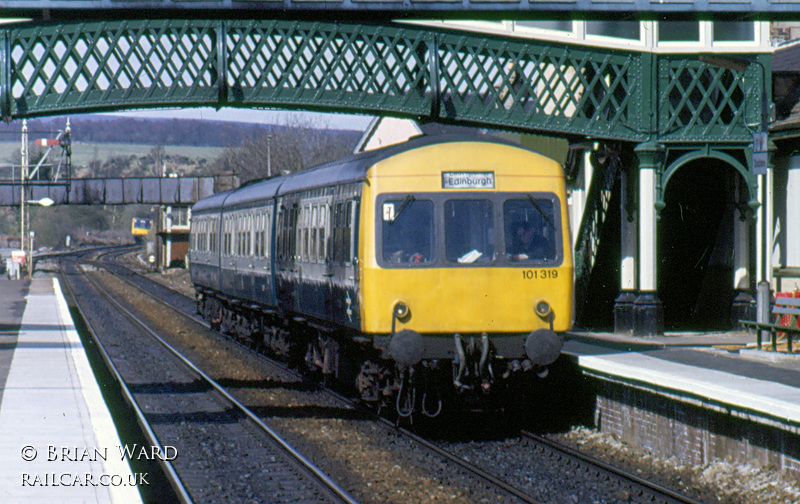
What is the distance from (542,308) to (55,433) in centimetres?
500

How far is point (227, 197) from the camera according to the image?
2223 centimetres

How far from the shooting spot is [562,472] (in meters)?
9.70

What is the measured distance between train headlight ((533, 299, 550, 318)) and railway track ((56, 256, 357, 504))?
2.93 m

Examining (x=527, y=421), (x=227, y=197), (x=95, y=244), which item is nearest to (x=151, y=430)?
(x=527, y=421)

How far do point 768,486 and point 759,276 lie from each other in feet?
27.7

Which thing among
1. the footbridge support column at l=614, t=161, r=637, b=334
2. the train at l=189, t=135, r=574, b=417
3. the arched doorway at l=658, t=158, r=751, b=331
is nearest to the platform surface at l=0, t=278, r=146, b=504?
the train at l=189, t=135, r=574, b=417

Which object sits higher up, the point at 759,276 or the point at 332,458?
the point at 759,276

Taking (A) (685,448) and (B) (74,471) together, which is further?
(A) (685,448)

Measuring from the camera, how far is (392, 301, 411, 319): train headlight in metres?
10.9

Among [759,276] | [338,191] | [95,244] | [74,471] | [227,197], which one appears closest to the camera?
[74,471]

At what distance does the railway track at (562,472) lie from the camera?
8.66m

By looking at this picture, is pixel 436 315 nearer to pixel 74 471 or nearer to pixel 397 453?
pixel 397 453

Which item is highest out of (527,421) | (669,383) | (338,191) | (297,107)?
(297,107)

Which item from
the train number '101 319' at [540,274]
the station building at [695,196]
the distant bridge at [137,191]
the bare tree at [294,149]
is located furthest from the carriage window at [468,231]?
the bare tree at [294,149]
